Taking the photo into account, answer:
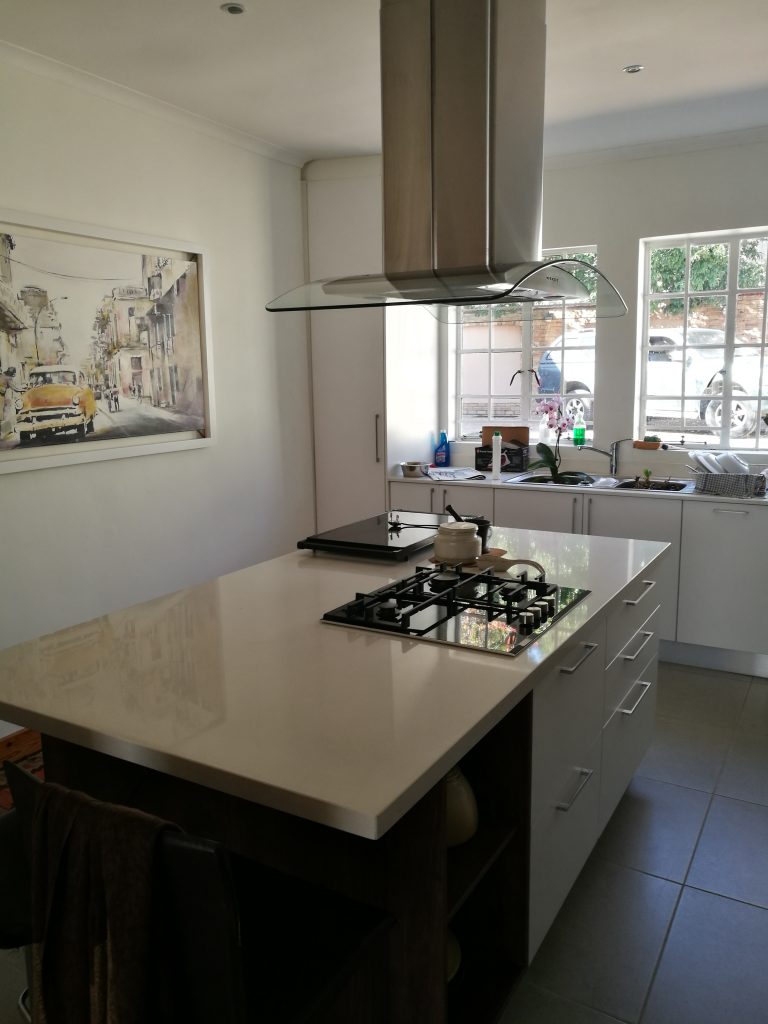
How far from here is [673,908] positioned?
92.3 inches

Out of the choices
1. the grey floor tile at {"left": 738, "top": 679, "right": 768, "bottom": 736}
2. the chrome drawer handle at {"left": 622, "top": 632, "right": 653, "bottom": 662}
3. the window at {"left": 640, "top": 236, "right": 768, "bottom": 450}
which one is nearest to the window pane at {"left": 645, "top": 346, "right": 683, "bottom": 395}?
the window at {"left": 640, "top": 236, "right": 768, "bottom": 450}

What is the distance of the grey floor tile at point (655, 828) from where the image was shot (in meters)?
2.56

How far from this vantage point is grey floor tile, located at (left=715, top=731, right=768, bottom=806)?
116 inches

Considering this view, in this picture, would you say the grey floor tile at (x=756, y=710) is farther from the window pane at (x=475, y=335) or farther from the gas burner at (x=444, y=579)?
the window pane at (x=475, y=335)

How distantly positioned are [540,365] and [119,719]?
402 cm

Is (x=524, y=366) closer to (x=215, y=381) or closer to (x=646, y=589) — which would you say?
(x=215, y=381)

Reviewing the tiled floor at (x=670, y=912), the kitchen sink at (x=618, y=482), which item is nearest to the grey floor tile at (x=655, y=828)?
the tiled floor at (x=670, y=912)

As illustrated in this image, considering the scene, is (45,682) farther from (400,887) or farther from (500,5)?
(500,5)

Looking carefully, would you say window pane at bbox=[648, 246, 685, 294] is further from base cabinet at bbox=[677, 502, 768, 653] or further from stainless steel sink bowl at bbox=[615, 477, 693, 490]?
base cabinet at bbox=[677, 502, 768, 653]

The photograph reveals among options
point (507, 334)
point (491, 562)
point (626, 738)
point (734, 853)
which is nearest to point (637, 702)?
point (626, 738)

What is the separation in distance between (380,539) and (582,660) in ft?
3.12

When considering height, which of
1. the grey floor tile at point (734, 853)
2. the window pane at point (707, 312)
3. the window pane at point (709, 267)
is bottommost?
the grey floor tile at point (734, 853)

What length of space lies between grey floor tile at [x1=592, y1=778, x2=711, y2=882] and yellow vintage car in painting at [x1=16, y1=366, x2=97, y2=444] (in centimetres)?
263

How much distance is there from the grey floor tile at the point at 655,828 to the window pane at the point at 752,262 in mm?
2817
